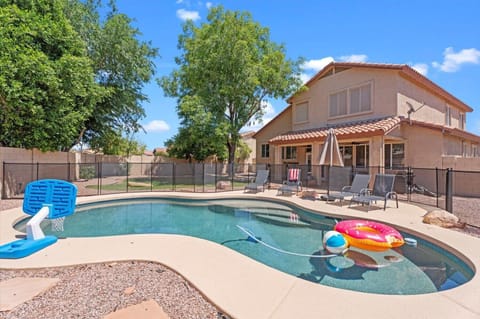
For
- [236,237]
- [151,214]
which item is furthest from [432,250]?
[151,214]

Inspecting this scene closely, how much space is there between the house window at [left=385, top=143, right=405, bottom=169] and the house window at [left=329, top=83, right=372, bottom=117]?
2393mm

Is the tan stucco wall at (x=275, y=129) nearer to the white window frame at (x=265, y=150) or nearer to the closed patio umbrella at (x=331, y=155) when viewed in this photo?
the white window frame at (x=265, y=150)

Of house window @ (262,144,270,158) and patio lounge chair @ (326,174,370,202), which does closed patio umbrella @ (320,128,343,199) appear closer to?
patio lounge chair @ (326,174,370,202)

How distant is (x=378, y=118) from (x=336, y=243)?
10.8 m

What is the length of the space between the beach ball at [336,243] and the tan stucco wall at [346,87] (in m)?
10.7

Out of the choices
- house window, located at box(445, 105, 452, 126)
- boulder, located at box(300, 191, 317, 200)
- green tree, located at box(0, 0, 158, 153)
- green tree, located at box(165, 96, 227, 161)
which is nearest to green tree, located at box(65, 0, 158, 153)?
green tree, located at box(0, 0, 158, 153)

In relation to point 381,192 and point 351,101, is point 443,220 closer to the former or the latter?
point 381,192

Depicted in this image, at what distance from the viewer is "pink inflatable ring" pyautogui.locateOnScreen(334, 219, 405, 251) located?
17.7 ft

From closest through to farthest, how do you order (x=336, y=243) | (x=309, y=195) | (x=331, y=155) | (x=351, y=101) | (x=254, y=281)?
1. (x=254, y=281)
2. (x=336, y=243)
3. (x=331, y=155)
4. (x=309, y=195)
5. (x=351, y=101)

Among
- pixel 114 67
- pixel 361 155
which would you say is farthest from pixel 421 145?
pixel 114 67

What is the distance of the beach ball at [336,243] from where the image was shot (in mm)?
5352

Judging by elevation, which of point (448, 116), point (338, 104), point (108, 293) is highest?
point (338, 104)

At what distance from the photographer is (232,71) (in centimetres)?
1905

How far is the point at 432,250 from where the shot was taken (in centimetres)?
570
